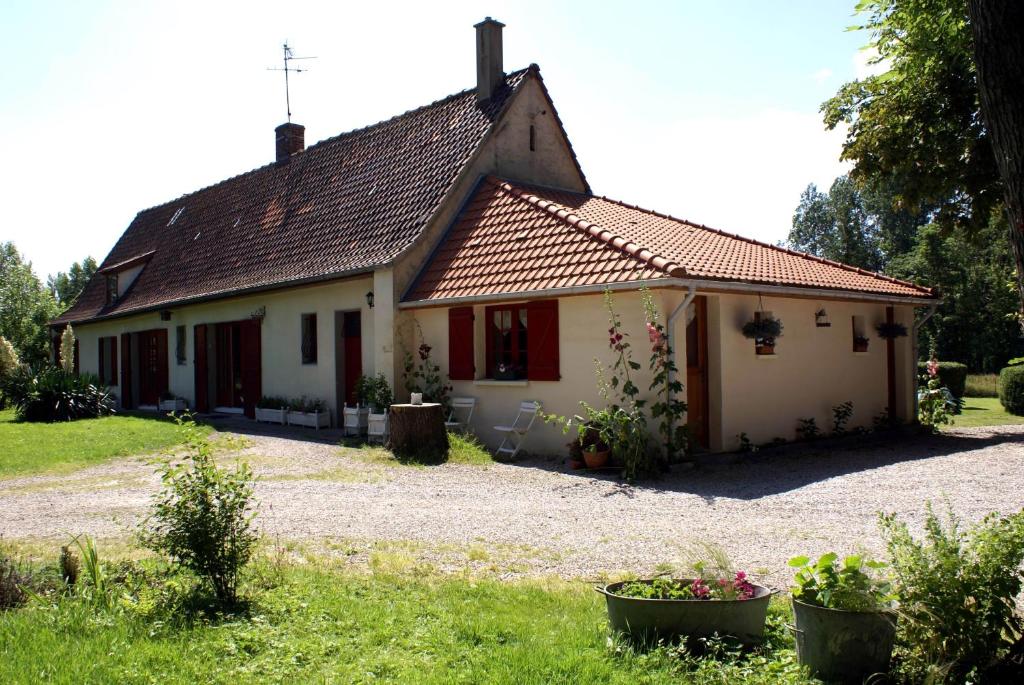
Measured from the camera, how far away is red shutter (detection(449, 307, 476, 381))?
1424 centimetres

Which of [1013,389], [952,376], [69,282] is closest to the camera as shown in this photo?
[1013,389]

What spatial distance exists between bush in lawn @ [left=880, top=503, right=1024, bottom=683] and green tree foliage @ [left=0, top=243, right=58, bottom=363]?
47.1 m

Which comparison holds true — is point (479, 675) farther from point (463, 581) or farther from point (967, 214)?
point (967, 214)

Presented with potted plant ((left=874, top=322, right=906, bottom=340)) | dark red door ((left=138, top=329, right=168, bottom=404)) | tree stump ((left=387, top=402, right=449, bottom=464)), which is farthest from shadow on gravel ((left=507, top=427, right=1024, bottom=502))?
dark red door ((left=138, top=329, right=168, bottom=404))

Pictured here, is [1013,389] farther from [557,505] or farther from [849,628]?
[849,628]

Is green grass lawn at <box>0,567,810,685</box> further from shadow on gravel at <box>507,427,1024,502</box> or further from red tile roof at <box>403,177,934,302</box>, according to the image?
red tile roof at <box>403,177,934,302</box>

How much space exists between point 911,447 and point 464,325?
25.7ft

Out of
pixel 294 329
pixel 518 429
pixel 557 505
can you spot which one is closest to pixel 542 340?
pixel 518 429

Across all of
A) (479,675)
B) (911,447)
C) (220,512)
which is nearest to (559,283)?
(911,447)

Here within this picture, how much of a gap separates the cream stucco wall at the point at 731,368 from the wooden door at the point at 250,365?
547 centimetres

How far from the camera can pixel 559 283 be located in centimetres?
1234

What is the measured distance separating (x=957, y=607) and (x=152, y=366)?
23.5m

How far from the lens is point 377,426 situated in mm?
14203

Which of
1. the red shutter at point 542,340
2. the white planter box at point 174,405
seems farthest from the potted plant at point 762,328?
the white planter box at point 174,405
